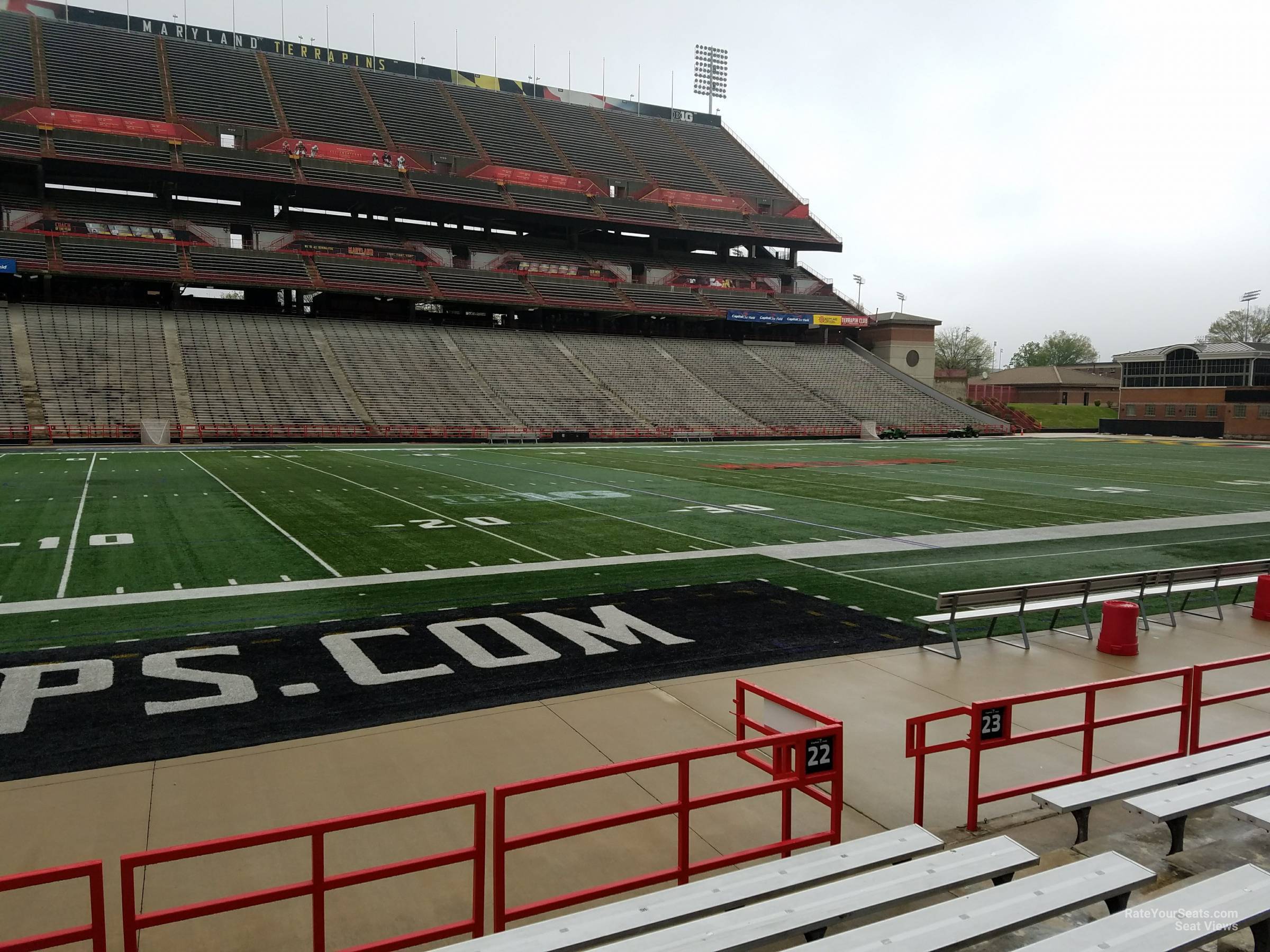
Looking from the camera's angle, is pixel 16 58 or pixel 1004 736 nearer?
pixel 1004 736

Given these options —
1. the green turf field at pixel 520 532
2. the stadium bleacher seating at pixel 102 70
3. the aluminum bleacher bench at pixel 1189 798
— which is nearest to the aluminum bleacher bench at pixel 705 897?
the aluminum bleacher bench at pixel 1189 798

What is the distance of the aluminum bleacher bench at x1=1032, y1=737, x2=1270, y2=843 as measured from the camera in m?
5.38

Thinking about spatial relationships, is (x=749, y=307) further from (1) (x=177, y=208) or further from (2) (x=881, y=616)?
(2) (x=881, y=616)

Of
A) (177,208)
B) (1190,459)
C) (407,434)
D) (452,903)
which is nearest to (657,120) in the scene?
(177,208)

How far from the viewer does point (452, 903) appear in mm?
4934

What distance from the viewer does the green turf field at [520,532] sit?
12172 millimetres

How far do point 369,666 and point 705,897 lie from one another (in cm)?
565

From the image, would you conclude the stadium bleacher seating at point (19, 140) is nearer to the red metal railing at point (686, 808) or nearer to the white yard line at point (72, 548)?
the white yard line at point (72, 548)

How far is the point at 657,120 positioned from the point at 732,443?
48007mm

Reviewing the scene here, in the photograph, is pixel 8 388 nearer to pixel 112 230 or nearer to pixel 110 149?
pixel 112 230

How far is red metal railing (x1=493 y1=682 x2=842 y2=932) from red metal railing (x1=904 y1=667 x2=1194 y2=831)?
2.03ft

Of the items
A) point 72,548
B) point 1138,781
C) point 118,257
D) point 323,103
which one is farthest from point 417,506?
point 323,103

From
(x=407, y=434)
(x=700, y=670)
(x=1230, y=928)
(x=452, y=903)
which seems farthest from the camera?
(x=407, y=434)

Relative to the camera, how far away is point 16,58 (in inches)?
2338
